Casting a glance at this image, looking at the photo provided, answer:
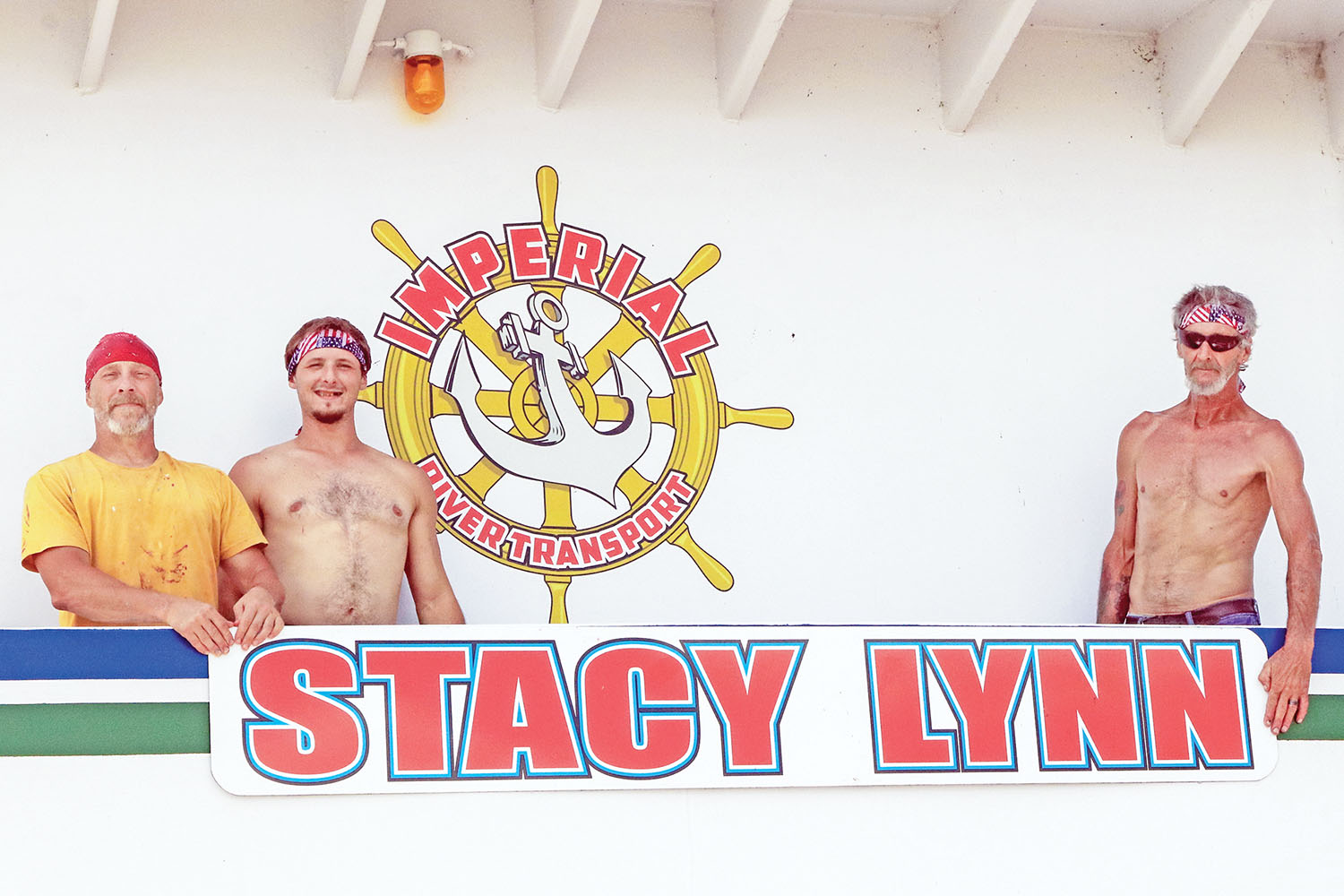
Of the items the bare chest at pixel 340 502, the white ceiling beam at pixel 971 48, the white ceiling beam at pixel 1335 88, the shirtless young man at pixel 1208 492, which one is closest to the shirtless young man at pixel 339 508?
the bare chest at pixel 340 502

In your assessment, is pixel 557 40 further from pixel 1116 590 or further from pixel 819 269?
pixel 1116 590

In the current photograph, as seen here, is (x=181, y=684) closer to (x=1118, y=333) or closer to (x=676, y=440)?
(x=676, y=440)

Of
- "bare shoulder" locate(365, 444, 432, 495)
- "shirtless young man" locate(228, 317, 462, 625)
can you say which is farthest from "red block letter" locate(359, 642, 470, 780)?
"bare shoulder" locate(365, 444, 432, 495)

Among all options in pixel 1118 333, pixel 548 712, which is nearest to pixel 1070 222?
pixel 1118 333

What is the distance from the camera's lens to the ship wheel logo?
17.2ft

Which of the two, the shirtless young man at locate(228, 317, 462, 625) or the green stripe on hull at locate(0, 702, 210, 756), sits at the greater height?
the shirtless young man at locate(228, 317, 462, 625)

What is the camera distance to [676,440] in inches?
213

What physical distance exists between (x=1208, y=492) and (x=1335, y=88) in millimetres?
1921

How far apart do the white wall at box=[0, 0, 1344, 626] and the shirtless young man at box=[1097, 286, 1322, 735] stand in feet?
1.54

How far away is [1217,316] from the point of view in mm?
5082

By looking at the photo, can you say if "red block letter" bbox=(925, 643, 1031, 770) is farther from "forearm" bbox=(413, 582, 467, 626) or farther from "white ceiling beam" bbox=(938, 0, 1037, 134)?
"white ceiling beam" bbox=(938, 0, 1037, 134)

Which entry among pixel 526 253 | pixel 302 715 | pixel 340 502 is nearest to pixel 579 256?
pixel 526 253

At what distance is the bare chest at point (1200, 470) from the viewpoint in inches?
199

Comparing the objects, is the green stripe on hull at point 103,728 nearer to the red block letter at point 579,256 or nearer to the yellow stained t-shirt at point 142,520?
the yellow stained t-shirt at point 142,520
